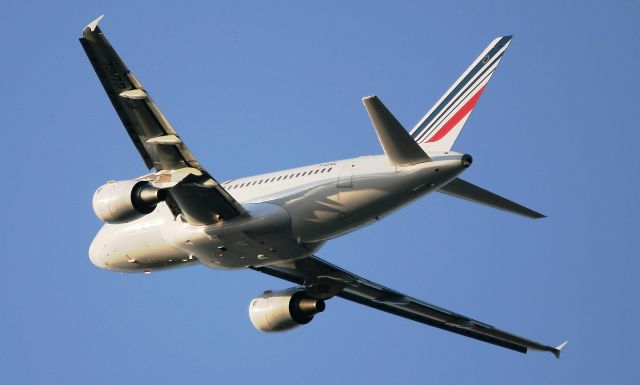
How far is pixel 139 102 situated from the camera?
34.2 metres

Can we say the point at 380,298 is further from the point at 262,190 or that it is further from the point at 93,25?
the point at 93,25

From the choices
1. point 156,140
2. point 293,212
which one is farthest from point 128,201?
point 293,212

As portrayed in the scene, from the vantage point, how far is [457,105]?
37.3 metres

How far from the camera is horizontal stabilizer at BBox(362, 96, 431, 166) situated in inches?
1276

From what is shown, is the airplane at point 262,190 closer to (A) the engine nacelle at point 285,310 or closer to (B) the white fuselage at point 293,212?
(B) the white fuselage at point 293,212

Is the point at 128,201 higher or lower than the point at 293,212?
lower

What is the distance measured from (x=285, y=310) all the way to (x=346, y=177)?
25.9 ft

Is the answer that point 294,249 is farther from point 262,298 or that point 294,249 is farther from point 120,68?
point 120,68

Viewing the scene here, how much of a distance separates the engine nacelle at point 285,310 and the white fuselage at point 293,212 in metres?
3.69

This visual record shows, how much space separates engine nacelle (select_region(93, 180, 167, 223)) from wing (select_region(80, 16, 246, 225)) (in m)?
0.69

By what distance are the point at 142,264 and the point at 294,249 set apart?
608 cm

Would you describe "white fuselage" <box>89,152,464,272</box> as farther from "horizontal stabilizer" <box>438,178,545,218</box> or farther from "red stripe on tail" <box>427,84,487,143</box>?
"red stripe on tail" <box>427,84,487,143</box>

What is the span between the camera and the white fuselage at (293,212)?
35312mm

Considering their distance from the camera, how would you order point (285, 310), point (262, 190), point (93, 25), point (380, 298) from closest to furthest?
1. point (93, 25)
2. point (262, 190)
3. point (285, 310)
4. point (380, 298)
